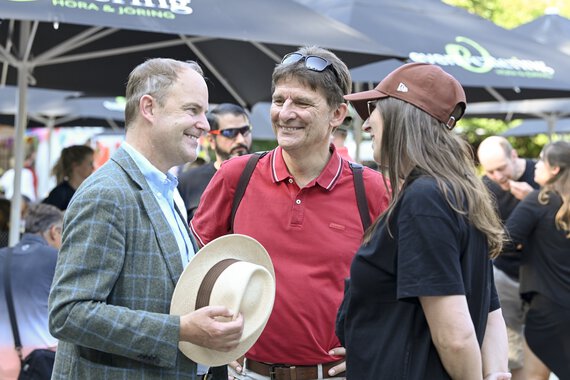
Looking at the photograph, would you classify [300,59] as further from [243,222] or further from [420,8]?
[420,8]

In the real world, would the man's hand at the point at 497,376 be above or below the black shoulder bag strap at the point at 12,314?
above

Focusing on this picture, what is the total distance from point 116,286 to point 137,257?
0.11 metres

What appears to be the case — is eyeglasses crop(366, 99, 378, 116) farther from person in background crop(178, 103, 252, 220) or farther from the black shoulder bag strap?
person in background crop(178, 103, 252, 220)

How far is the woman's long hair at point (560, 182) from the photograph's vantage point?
258 inches

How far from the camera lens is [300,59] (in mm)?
3564

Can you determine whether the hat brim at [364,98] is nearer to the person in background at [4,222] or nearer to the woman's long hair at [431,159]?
the woman's long hair at [431,159]

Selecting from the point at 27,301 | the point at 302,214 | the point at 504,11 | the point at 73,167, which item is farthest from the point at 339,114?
the point at 504,11

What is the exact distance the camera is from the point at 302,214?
349 centimetres

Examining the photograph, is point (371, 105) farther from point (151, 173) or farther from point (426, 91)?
point (151, 173)

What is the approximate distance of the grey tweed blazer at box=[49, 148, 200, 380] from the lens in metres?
2.52

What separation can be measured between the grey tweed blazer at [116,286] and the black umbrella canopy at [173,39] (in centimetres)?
148

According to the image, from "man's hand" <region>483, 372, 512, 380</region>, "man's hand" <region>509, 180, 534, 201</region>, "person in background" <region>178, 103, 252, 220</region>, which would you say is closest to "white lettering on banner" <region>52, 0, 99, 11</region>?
"person in background" <region>178, 103, 252, 220</region>

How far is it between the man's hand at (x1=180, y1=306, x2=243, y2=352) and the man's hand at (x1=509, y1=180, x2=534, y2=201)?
5155mm

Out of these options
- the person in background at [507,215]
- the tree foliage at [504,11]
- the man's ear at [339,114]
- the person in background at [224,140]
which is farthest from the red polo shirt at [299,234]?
the tree foliage at [504,11]
